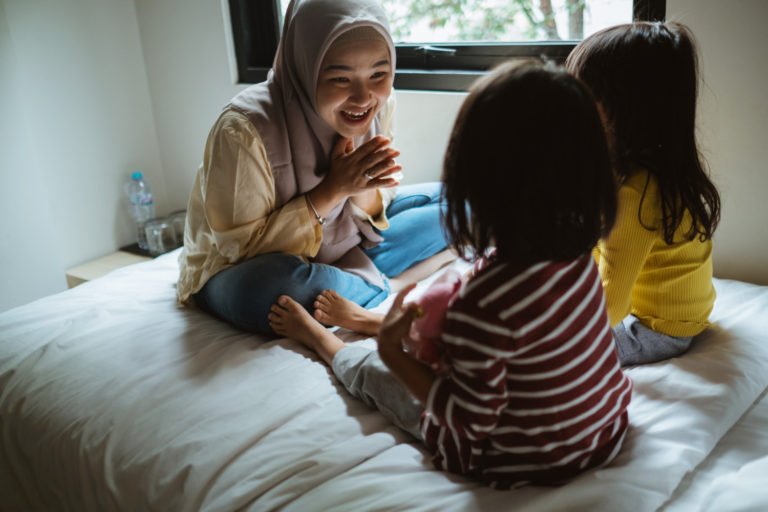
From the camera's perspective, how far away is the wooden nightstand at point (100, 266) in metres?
2.22

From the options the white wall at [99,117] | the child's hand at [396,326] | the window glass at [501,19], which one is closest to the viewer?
the child's hand at [396,326]

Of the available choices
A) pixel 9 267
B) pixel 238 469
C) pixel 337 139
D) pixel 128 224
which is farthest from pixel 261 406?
pixel 128 224

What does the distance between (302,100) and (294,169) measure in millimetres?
150

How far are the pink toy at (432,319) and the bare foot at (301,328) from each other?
40 cm

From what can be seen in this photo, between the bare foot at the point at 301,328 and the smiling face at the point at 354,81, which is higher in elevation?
the smiling face at the point at 354,81

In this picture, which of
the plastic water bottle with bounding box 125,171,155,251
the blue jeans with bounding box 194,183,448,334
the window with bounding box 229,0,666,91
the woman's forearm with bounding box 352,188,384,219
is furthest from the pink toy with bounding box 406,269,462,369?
the plastic water bottle with bounding box 125,171,155,251

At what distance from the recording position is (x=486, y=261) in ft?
2.59

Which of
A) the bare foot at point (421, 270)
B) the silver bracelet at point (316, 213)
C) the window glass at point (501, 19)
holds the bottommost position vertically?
the bare foot at point (421, 270)

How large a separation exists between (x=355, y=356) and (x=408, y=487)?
298 mm

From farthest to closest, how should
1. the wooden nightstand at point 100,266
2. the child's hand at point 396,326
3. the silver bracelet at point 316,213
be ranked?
the wooden nightstand at point 100,266 < the silver bracelet at point 316,213 < the child's hand at point 396,326

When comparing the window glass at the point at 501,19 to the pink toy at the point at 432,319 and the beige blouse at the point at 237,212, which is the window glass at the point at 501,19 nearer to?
the beige blouse at the point at 237,212

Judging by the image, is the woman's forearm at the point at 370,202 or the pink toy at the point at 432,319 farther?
the woman's forearm at the point at 370,202

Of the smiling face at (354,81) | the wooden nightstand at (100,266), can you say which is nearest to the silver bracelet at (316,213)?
the smiling face at (354,81)

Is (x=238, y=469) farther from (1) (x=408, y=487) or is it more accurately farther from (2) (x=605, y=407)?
(2) (x=605, y=407)
